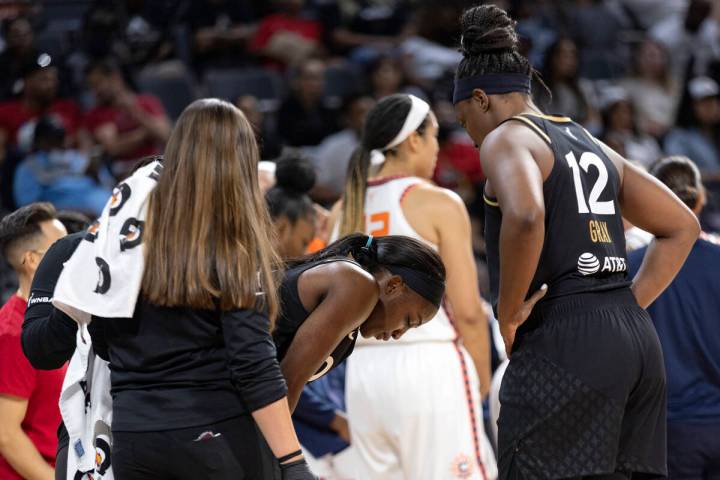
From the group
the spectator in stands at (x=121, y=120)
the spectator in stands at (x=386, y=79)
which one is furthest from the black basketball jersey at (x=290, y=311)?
the spectator in stands at (x=386, y=79)

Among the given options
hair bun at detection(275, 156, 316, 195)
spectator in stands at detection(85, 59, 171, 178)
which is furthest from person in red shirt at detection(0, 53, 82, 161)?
hair bun at detection(275, 156, 316, 195)

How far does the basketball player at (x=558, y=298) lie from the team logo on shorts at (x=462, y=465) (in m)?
1.37

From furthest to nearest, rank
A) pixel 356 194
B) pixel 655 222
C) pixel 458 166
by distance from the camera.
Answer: pixel 458 166, pixel 356 194, pixel 655 222

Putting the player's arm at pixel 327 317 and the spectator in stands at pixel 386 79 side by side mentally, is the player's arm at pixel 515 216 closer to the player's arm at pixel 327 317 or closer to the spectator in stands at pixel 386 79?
the player's arm at pixel 327 317

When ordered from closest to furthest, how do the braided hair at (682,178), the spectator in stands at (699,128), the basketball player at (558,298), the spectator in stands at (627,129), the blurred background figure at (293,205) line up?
the basketball player at (558,298) → the braided hair at (682,178) → the blurred background figure at (293,205) → the spectator in stands at (627,129) → the spectator in stands at (699,128)

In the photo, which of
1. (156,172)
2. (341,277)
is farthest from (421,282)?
(156,172)

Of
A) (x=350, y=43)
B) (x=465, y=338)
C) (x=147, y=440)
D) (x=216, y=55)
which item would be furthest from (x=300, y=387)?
(x=350, y=43)

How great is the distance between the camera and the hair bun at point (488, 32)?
11.2 ft

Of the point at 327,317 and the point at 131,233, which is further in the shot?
the point at 327,317

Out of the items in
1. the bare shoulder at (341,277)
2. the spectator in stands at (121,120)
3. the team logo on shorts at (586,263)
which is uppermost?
the bare shoulder at (341,277)

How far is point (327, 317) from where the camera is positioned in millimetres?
2977

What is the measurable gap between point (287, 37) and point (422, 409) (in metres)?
6.53

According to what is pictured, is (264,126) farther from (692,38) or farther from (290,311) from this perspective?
(290,311)

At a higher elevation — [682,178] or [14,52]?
[682,178]
